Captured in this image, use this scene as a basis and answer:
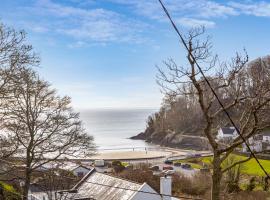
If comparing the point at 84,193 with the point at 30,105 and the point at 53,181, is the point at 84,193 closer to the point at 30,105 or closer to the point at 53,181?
the point at 53,181

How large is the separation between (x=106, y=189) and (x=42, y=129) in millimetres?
5862

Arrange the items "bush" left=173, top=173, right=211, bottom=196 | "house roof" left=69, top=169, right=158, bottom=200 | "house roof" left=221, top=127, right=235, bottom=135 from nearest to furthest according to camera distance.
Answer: "house roof" left=69, top=169, right=158, bottom=200 < "bush" left=173, top=173, right=211, bottom=196 < "house roof" left=221, top=127, right=235, bottom=135

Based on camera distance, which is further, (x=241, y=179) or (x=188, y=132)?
(x=188, y=132)

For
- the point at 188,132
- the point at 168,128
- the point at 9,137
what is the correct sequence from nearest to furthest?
the point at 9,137 < the point at 188,132 < the point at 168,128

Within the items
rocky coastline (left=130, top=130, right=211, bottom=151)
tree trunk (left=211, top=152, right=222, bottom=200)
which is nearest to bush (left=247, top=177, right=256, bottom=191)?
tree trunk (left=211, top=152, right=222, bottom=200)

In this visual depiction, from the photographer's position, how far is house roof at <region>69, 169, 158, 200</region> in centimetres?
2056

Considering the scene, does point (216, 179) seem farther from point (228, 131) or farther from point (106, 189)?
point (228, 131)

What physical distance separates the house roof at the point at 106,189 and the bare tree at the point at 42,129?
6.95ft

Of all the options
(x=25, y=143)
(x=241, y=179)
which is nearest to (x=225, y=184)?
(x=241, y=179)

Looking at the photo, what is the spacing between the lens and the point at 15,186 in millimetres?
24828

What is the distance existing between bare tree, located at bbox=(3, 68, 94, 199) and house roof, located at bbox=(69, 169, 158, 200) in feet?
6.95

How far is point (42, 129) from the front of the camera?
60.7ft

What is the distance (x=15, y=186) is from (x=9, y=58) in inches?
559

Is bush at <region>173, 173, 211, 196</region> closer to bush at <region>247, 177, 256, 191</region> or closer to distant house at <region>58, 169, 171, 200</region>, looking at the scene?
bush at <region>247, 177, 256, 191</region>
